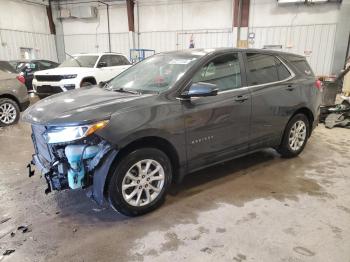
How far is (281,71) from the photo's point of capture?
377 cm

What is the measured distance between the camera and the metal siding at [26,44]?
12984mm

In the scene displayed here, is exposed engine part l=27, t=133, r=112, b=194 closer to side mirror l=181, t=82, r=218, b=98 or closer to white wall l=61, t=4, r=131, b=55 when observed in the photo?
side mirror l=181, t=82, r=218, b=98

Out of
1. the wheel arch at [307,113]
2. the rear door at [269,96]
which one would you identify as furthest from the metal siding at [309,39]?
the rear door at [269,96]

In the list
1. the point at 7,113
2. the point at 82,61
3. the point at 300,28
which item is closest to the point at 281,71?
the point at 7,113

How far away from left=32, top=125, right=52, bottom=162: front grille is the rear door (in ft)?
7.19

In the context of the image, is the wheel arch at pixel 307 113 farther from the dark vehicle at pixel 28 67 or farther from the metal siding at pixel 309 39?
the dark vehicle at pixel 28 67

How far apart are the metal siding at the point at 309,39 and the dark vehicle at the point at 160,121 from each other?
903 centimetres

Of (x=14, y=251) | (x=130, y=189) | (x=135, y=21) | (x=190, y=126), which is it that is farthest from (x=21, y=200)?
(x=135, y=21)

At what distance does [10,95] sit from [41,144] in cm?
429

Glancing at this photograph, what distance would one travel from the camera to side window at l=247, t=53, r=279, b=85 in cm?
338

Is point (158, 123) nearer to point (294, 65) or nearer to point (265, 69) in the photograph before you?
point (265, 69)

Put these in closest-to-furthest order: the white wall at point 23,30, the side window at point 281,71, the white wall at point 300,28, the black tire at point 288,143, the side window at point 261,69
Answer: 1. the side window at point 261,69
2. the side window at point 281,71
3. the black tire at point 288,143
4. the white wall at point 300,28
5. the white wall at point 23,30

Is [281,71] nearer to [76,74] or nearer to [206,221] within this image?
[206,221]

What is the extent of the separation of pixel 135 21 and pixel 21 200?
12.4 metres
